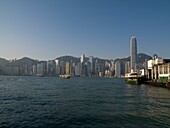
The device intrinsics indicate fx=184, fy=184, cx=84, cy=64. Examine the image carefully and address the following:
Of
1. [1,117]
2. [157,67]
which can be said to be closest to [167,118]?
[1,117]

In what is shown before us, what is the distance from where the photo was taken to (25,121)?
810 inches

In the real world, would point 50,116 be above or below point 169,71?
below

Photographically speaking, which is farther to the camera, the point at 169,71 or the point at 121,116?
the point at 169,71

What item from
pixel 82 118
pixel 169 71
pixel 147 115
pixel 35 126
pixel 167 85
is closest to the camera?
pixel 35 126

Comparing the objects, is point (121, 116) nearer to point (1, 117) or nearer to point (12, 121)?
point (12, 121)

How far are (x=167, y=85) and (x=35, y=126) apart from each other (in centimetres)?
6371

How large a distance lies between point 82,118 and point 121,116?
4.93 metres

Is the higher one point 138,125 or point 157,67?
point 157,67

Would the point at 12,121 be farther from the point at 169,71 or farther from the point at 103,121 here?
the point at 169,71

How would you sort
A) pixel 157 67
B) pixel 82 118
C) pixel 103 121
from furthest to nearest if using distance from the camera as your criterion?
pixel 157 67 < pixel 82 118 < pixel 103 121

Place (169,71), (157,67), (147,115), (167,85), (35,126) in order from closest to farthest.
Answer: (35,126)
(147,115)
(167,85)
(169,71)
(157,67)

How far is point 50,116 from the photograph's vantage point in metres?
22.8

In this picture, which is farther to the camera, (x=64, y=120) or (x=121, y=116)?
(x=121, y=116)

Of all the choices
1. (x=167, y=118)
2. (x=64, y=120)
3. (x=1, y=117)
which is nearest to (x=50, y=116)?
(x=64, y=120)
